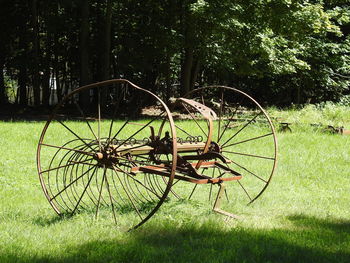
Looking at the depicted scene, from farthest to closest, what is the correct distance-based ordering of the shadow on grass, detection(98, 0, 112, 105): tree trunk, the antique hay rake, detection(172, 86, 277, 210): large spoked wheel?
detection(98, 0, 112, 105): tree trunk
detection(172, 86, 277, 210): large spoked wheel
the antique hay rake
the shadow on grass

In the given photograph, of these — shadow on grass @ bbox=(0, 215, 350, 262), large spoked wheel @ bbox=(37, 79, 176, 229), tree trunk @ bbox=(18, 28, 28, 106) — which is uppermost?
tree trunk @ bbox=(18, 28, 28, 106)

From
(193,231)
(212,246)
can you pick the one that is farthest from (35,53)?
(212,246)

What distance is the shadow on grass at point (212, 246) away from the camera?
363 centimetres

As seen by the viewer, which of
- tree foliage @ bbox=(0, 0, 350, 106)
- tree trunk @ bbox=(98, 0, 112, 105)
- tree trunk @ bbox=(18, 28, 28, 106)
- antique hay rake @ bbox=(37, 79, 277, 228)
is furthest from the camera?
tree trunk @ bbox=(18, 28, 28, 106)

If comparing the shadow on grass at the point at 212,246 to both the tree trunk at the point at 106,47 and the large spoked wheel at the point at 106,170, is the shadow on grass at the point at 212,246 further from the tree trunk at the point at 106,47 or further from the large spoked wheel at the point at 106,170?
the tree trunk at the point at 106,47

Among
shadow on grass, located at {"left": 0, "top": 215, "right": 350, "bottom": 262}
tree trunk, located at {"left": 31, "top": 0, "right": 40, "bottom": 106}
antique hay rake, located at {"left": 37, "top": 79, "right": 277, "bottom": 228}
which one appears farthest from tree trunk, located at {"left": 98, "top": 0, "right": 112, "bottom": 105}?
shadow on grass, located at {"left": 0, "top": 215, "right": 350, "bottom": 262}

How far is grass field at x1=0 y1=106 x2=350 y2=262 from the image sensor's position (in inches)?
146

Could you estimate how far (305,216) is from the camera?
16.6 feet

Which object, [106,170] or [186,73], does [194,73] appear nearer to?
[186,73]

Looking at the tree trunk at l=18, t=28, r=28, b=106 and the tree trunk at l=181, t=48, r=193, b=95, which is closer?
the tree trunk at l=181, t=48, r=193, b=95

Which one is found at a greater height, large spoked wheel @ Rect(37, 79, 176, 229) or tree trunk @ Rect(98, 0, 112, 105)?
tree trunk @ Rect(98, 0, 112, 105)

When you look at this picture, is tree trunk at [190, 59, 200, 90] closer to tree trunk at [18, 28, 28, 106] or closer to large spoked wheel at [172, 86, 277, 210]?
large spoked wheel at [172, 86, 277, 210]

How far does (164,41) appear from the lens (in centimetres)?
1500

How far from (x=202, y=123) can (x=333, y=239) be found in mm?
8155
